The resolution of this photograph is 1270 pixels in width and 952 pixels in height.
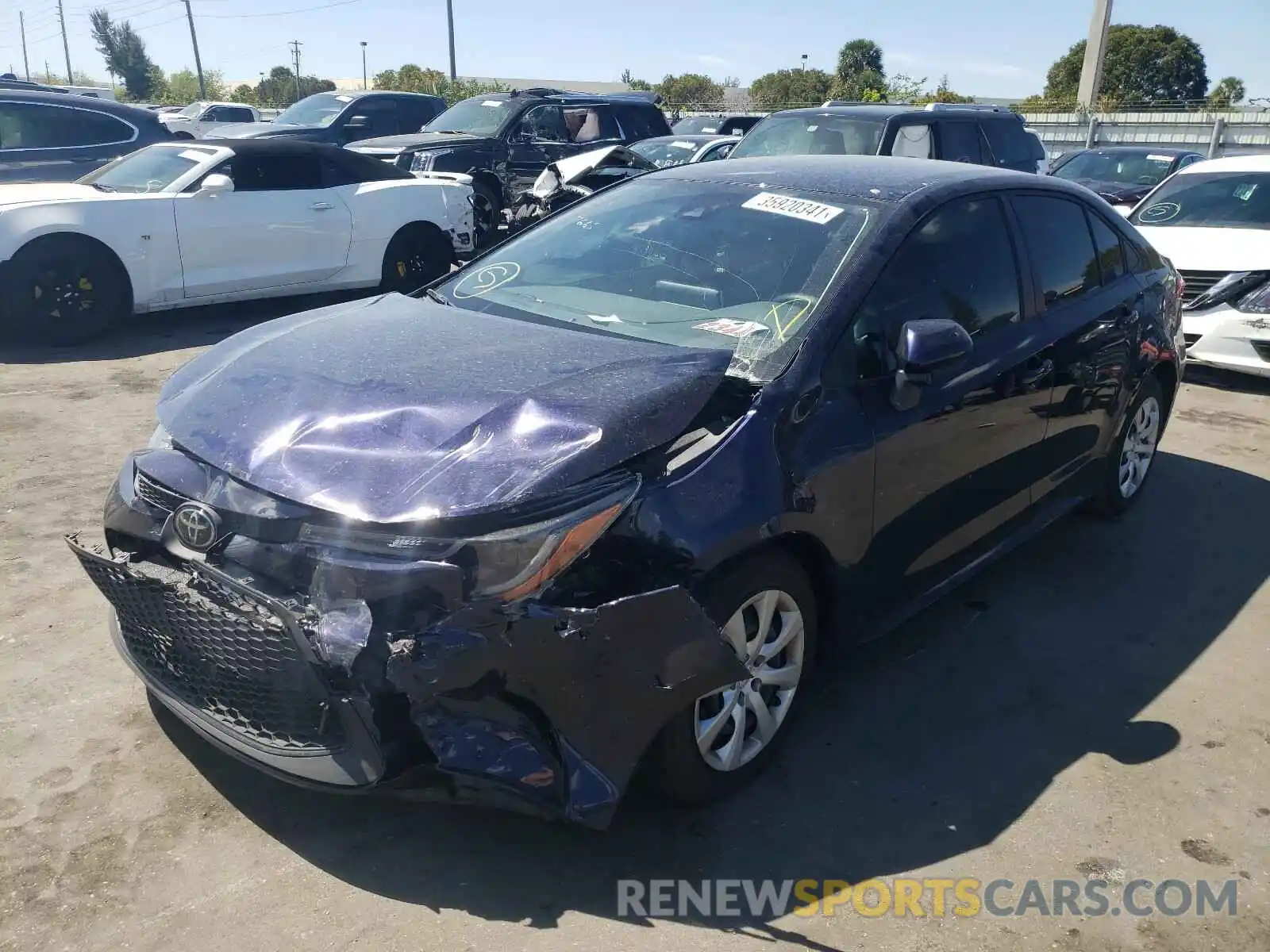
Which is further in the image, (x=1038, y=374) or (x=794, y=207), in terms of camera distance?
(x=1038, y=374)

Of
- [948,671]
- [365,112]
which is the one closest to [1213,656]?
[948,671]

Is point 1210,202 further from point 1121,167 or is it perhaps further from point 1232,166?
point 1121,167

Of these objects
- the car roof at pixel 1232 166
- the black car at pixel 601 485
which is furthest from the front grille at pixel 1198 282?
the black car at pixel 601 485

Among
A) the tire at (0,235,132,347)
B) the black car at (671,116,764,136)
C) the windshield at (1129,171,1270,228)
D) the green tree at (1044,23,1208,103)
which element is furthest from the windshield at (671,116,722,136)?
the green tree at (1044,23,1208,103)

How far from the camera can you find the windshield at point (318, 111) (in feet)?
56.5

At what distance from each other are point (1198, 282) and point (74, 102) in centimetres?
1061

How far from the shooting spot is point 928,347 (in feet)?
10.5

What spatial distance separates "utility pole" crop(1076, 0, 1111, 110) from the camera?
30016mm

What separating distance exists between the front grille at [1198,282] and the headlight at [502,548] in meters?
7.30

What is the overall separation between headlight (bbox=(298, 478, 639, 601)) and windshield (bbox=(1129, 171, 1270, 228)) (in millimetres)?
8274

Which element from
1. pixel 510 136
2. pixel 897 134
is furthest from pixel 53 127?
pixel 897 134

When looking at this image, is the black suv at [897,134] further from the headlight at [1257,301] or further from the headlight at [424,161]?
the headlight at [424,161]

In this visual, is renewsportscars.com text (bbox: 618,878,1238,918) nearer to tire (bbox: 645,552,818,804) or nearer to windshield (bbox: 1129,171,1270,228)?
tire (bbox: 645,552,818,804)

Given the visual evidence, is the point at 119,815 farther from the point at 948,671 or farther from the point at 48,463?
the point at 48,463
